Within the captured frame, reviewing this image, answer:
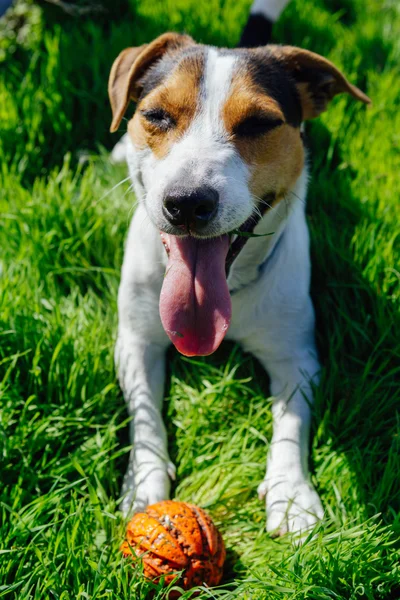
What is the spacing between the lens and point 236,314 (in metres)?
3.35

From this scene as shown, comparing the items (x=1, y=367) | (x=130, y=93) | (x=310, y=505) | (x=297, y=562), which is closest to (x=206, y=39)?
(x=130, y=93)

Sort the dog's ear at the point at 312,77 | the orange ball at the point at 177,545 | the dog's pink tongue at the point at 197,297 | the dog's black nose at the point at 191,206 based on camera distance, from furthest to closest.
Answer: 1. the dog's ear at the point at 312,77
2. the dog's pink tongue at the point at 197,297
3. the dog's black nose at the point at 191,206
4. the orange ball at the point at 177,545

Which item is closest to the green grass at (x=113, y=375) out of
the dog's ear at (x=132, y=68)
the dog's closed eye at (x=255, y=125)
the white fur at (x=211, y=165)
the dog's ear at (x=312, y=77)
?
the dog's ear at (x=132, y=68)

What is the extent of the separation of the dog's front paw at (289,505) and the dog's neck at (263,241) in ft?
3.21

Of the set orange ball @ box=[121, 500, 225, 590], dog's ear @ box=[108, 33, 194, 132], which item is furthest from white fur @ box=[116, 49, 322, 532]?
orange ball @ box=[121, 500, 225, 590]

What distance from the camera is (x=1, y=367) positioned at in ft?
10.6

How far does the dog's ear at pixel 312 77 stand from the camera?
10.5 ft

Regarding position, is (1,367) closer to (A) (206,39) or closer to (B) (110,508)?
(B) (110,508)

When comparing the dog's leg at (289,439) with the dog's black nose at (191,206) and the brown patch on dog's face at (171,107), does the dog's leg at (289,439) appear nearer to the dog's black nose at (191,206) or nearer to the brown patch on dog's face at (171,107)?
the dog's black nose at (191,206)

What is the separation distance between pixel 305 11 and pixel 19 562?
15.8 feet

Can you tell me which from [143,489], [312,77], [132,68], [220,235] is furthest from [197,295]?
[312,77]

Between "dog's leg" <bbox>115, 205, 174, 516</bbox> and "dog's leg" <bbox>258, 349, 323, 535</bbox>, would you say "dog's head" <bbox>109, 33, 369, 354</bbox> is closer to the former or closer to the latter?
"dog's leg" <bbox>115, 205, 174, 516</bbox>

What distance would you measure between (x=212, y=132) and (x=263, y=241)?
65 centimetres

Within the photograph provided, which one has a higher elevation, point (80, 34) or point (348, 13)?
point (348, 13)
